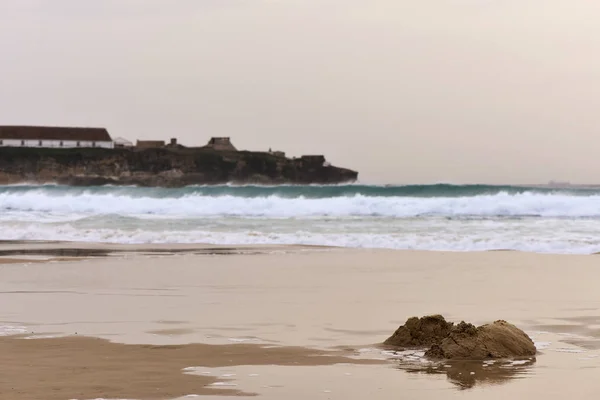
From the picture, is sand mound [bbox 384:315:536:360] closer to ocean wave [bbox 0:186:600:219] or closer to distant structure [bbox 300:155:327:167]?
ocean wave [bbox 0:186:600:219]

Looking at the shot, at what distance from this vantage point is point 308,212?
1240 inches

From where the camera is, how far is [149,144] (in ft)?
341

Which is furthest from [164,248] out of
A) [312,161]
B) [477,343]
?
[312,161]

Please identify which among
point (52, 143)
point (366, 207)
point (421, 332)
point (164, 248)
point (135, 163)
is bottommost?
point (164, 248)

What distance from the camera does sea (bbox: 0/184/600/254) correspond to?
Answer: 1761 centimetres

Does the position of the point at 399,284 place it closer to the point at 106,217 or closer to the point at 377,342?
the point at 377,342

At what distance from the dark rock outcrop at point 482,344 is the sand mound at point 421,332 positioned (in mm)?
270

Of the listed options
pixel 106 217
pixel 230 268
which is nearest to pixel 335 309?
pixel 230 268

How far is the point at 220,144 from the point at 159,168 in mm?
10505

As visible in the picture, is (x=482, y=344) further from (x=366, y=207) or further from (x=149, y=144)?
(x=149, y=144)

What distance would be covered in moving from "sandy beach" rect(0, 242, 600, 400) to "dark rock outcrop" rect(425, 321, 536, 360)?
0.55 feet

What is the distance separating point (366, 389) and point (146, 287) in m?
5.53

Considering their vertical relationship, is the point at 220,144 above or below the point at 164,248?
above

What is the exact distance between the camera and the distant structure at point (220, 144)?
107m
